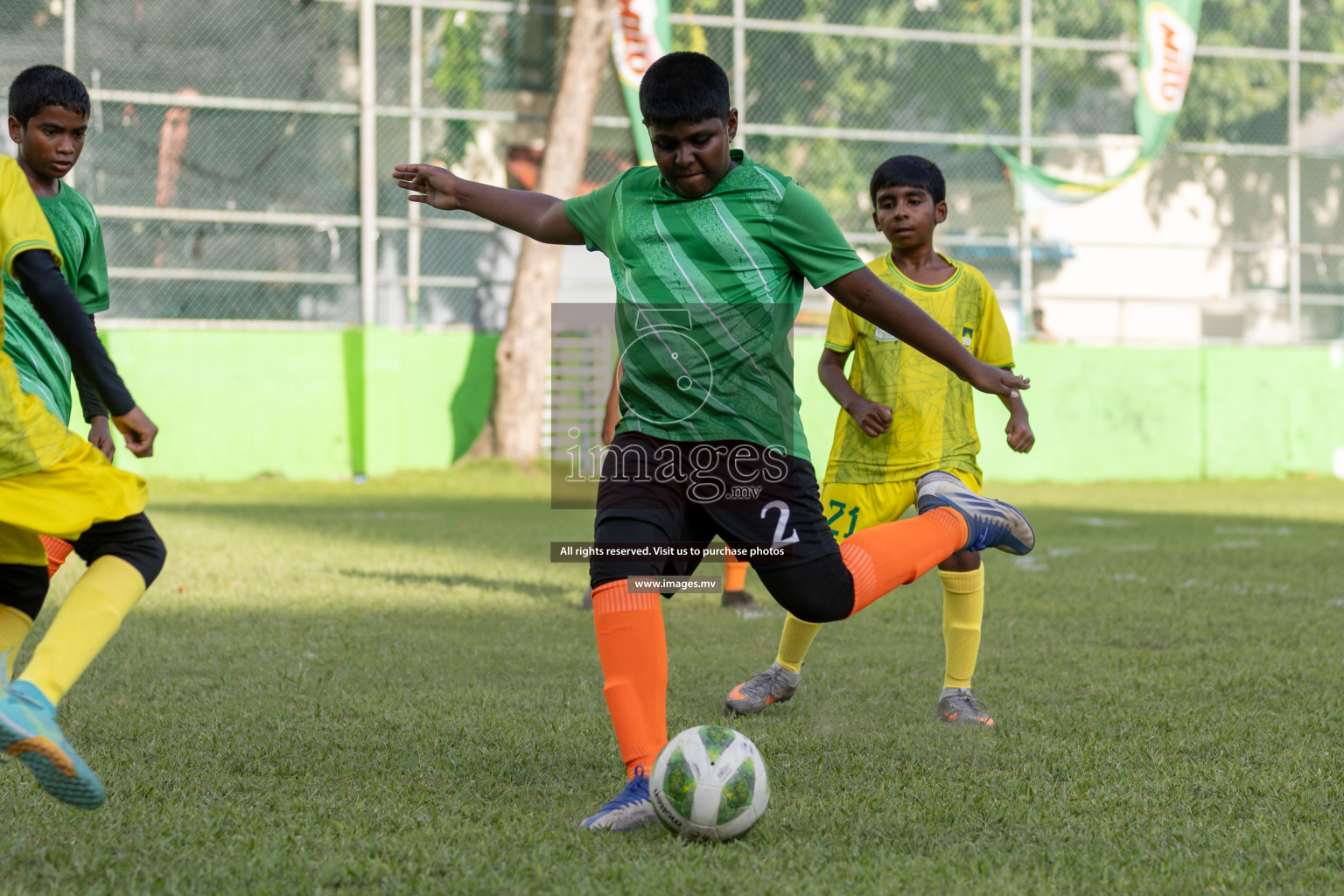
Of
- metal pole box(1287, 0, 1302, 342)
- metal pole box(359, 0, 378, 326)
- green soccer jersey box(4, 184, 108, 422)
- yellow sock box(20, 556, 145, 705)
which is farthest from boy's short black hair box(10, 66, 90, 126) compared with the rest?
metal pole box(1287, 0, 1302, 342)

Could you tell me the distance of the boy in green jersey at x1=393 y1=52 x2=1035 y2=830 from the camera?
125 inches

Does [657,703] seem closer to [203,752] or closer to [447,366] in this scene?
[203,752]

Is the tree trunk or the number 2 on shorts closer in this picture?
the number 2 on shorts

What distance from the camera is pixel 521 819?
315cm

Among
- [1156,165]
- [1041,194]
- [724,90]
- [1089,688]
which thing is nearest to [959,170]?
[1041,194]

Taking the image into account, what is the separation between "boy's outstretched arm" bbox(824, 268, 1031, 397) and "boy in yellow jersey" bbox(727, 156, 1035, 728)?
3.20 feet

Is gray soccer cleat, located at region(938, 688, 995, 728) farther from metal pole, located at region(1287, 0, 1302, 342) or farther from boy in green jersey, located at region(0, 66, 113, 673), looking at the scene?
metal pole, located at region(1287, 0, 1302, 342)

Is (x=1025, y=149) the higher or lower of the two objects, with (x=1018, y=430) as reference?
higher

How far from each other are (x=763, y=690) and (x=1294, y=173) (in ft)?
57.4

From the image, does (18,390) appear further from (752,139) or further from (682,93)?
(752,139)

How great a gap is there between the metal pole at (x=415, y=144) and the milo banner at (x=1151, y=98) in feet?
24.0

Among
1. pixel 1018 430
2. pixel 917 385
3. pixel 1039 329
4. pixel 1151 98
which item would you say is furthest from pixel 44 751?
pixel 1151 98

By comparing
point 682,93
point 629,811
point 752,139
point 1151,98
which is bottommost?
point 629,811

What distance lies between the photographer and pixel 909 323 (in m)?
3.33
